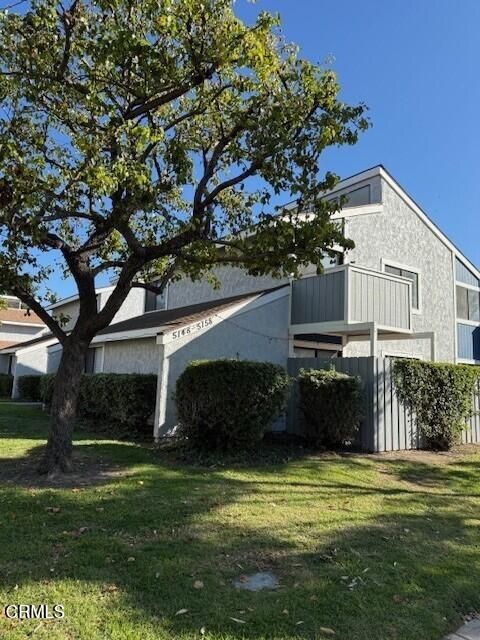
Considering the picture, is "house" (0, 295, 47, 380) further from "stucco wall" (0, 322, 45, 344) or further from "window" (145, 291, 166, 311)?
"window" (145, 291, 166, 311)

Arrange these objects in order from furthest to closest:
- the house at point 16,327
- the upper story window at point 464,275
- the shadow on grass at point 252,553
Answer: the house at point 16,327 < the upper story window at point 464,275 < the shadow on grass at point 252,553

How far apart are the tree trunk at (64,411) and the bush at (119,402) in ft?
13.4

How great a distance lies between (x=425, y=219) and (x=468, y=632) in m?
17.8

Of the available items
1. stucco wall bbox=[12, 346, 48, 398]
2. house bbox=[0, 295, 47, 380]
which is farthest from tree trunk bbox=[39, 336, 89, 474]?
house bbox=[0, 295, 47, 380]

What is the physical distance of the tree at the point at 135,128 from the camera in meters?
7.35

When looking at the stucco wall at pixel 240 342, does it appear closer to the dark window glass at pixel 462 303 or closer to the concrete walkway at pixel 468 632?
the concrete walkway at pixel 468 632

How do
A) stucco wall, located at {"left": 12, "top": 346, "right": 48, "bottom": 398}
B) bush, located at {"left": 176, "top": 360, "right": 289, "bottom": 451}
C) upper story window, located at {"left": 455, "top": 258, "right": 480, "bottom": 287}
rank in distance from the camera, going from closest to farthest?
bush, located at {"left": 176, "top": 360, "right": 289, "bottom": 451}, upper story window, located at {"left": 455, "top": 258, "right": 480, "bottom": 287}, stucco wall, located at {"left": 12, "top": 346, "right": 48, "bottom": 398}

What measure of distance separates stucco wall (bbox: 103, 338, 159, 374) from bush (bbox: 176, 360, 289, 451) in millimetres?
4146

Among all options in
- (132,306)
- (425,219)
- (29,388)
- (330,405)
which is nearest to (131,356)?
(330,405)

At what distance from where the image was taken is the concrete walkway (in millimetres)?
3730

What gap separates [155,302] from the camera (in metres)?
21.5

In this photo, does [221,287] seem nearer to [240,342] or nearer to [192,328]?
[240,342]

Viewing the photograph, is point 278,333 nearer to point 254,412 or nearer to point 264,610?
point 254,412

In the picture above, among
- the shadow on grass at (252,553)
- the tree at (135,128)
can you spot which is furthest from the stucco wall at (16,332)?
the shadow on grass at (252,553)
